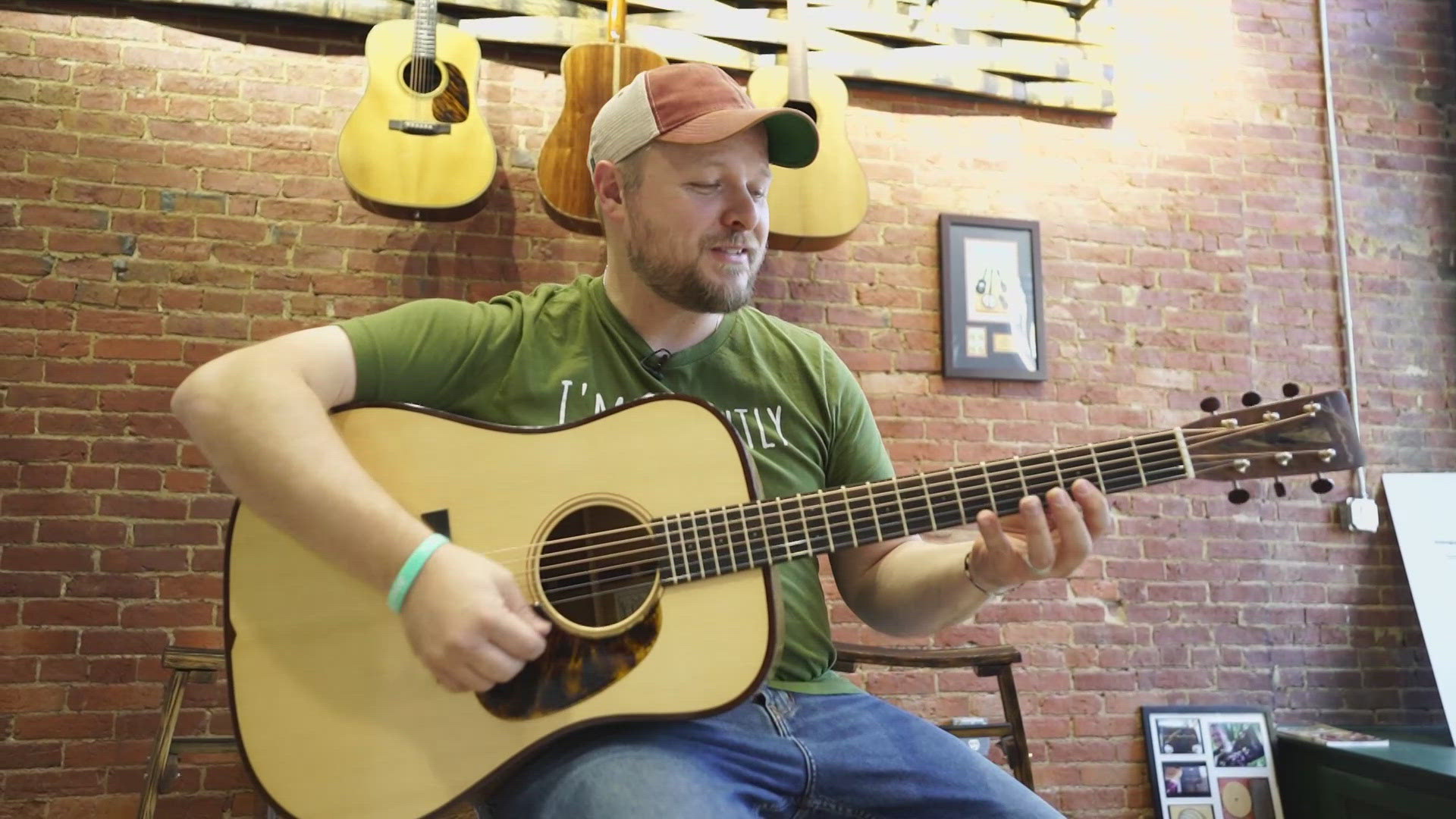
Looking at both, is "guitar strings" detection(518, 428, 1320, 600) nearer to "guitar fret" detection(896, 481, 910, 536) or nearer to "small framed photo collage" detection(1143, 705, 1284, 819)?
"guitar fret" detection(896, 481, 910, 536)

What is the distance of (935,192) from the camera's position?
3330mm

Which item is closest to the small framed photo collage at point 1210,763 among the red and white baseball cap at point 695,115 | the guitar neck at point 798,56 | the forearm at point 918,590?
the forearm at point 918,590

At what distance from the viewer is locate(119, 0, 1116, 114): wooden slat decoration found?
3025 mm

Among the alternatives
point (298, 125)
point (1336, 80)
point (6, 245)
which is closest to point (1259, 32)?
point (1336, 80)

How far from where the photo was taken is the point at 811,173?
9.41 ft

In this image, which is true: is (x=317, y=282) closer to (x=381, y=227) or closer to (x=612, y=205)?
(x=381, y=227)

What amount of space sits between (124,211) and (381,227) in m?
0.73

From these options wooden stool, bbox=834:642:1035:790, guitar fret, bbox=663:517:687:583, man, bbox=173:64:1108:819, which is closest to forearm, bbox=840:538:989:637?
man, bbox=173:64:1108:819

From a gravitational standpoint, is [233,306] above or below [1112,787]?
above

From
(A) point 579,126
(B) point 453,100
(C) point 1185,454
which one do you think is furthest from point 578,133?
(C) point 1185,454

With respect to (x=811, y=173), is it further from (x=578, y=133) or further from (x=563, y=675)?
(x=563, y=675)

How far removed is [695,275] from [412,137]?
4.95 feet

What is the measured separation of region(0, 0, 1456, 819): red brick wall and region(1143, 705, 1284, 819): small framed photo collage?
0.22ft

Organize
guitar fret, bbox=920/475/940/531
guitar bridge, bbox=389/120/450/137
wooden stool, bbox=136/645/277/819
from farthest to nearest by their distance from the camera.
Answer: guitar bridge, bbox=389/120/450/137 → wooden stool, bbox=136/645/277/819 → guitar fret, bbox=920/475/940/531
